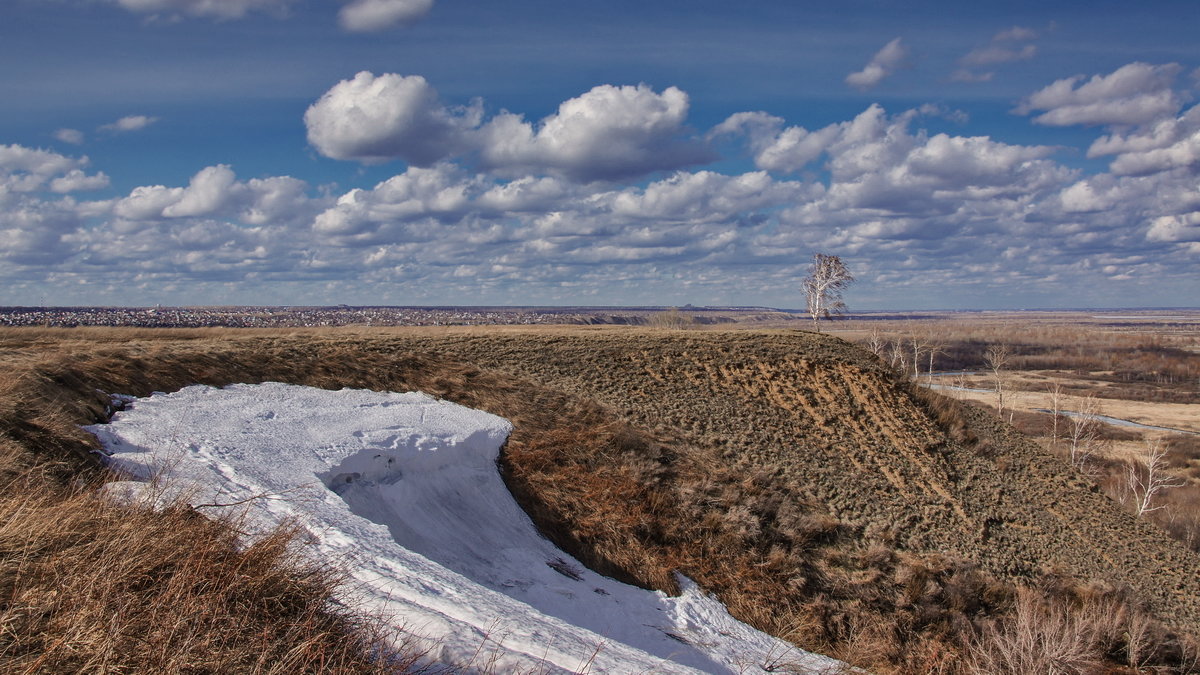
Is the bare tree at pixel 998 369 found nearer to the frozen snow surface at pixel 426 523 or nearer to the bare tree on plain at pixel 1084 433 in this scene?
the bare tree on plain at pixel 1084 433

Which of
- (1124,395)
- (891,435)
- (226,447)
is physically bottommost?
(1124,395)

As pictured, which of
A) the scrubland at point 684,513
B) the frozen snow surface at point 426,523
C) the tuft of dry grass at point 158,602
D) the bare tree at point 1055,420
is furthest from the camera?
the bare tree at point 1055,420

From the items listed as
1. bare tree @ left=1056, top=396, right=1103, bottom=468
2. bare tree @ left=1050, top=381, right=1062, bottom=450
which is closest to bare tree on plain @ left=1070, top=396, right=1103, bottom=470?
bare tree @ left=1056, top=396, right=1103, bottom=468

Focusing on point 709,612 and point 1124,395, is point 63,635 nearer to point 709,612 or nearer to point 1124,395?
point 709,612

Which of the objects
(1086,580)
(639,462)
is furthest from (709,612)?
(1086,580)

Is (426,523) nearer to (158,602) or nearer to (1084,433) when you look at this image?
(158,602)

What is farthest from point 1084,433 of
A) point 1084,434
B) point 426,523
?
point 426,523

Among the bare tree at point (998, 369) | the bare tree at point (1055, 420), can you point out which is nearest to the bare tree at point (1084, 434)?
the bare tree at point (1055, 420)
